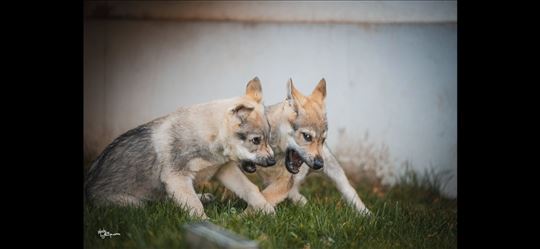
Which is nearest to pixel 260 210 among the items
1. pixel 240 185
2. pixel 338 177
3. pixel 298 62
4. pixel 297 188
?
pixel 240 185

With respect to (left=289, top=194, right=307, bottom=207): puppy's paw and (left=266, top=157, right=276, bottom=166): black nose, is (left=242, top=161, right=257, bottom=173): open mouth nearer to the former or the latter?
(left=266, top=157, right=276, bottom=166): black nose

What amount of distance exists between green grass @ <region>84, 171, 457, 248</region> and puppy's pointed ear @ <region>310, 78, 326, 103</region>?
67 centimetres

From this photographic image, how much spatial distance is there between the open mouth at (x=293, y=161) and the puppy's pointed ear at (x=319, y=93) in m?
0.38

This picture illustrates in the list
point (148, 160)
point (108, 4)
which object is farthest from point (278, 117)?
point (108, 4)

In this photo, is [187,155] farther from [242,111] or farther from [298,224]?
[298,224]

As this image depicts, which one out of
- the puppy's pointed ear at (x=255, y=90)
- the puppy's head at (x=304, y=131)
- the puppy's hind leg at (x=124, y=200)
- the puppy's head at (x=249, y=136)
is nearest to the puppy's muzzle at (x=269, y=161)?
the puppy's head at (x=249, y=136)

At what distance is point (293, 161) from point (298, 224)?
1.43 feet

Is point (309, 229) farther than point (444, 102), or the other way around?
point (444, 102)

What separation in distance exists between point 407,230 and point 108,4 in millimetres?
2332

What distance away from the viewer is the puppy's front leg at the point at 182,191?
4.73m

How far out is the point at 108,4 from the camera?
4887 mm

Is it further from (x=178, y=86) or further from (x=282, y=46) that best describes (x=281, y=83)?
(x=178, y=86)

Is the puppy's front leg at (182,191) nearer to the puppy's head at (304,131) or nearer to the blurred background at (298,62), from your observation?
the blurred background at (298,62)

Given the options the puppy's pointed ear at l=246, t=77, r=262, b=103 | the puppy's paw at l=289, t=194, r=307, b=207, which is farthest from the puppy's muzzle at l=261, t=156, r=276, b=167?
the puppy's paw at l=289, t=194, r=307, b=207
